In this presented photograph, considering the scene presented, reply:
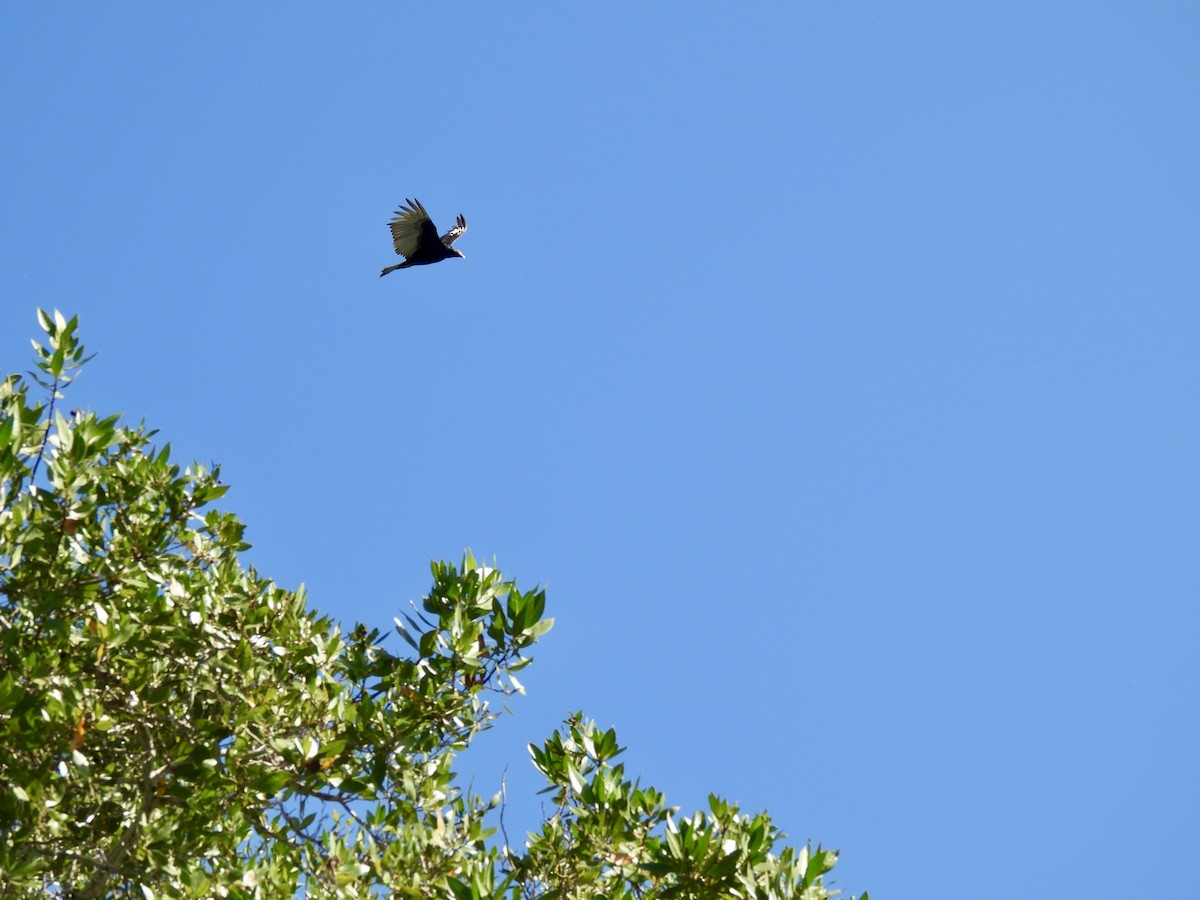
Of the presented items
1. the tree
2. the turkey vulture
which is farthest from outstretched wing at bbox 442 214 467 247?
the tree

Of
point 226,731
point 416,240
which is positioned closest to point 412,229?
point 416,240

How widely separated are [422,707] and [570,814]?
116 centimetres

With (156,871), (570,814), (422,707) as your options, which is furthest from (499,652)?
(156,871)

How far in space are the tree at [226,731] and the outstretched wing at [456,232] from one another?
4.14m

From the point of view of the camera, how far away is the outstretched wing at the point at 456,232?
10.8 metres

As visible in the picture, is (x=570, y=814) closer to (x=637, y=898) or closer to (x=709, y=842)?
(x=637, y=898)

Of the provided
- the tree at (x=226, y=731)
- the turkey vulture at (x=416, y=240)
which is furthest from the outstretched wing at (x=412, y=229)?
the tree at (x=226, y=731)

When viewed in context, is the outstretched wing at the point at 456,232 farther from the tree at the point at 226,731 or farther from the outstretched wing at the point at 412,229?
the tree at the point at 226,731

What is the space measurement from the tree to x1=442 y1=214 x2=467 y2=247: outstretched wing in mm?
4143

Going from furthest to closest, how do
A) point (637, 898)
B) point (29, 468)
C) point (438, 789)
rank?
1. point (438, 789)
2. point (637, 898)
3. point (29, 468)

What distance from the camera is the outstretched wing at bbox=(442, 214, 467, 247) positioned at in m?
10.8

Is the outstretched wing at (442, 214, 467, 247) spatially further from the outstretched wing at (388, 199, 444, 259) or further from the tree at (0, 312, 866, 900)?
the tree at (0, 312, 866, 900)

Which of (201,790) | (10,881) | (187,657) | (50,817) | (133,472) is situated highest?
(133,472)

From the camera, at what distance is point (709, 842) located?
19.6 ft
